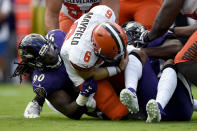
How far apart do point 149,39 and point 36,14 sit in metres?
7.08

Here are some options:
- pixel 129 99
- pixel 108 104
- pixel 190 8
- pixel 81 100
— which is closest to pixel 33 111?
pixel 81 100

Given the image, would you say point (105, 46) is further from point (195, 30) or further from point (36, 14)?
point (36, 14)

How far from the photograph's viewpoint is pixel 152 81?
451 cm

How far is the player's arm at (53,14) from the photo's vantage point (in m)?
5.35

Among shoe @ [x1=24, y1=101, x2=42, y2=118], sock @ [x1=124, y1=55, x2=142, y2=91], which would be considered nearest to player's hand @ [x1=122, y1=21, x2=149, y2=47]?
sock @ [x1=124, y1=55, x2=142, y2=91]

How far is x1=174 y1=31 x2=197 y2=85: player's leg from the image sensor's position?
4.15 metres

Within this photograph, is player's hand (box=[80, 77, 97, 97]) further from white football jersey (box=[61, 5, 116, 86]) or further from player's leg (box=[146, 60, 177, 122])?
player's leg (box=[146, 60, 177, 122])

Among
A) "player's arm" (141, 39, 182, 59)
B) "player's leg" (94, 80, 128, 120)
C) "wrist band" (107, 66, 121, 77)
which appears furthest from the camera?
"player's arm" (141, 39, 182, 59)

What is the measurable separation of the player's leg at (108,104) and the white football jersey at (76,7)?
47.2 inches

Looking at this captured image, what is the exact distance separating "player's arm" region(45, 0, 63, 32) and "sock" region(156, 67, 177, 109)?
1465 millimetres

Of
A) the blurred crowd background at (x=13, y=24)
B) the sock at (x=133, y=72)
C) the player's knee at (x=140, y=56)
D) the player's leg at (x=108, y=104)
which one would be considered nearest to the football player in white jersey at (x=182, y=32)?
the player's knee at (x=140, y=56)

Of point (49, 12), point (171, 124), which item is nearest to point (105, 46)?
→ point (171, 124)

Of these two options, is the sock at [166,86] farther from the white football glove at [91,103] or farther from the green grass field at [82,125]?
the white football glove at [91,103]

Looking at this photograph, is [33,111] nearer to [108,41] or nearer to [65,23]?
[108,41]
